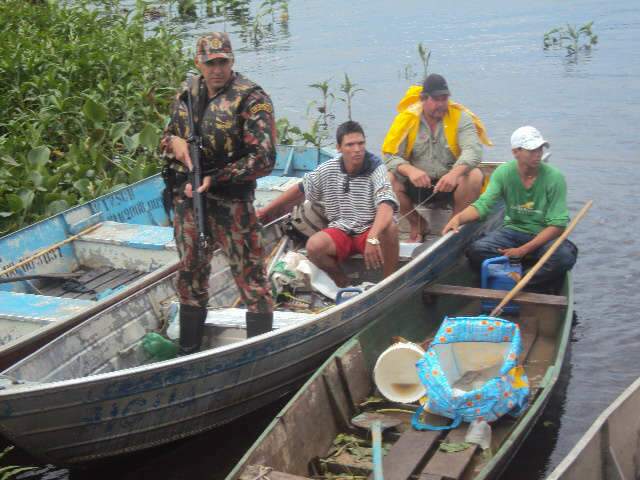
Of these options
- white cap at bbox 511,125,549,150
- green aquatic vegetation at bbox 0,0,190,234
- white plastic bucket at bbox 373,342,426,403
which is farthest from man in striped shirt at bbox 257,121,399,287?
green aquatic vegetation at bbox 0,0,190,234

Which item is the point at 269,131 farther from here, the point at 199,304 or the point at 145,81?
the point at 145,81

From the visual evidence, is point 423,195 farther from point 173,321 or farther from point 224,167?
point 224,167

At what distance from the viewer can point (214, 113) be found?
17.6ft

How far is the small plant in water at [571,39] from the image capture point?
61.1ft

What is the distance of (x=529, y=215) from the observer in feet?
22.5

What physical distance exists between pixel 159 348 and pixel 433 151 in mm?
2817

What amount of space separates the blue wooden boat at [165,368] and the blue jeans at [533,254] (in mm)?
235

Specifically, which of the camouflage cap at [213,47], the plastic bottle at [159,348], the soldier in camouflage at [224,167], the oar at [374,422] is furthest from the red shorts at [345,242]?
the camouflage cap at [213,47]

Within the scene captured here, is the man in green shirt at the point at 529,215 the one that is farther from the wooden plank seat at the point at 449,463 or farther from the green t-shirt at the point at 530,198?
the wooden plank seat at the point at 449,463

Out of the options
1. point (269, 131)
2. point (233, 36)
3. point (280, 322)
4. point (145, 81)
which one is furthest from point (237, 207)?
point (233, 36)

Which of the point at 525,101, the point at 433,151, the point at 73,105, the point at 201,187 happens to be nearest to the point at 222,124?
the point at 201,187

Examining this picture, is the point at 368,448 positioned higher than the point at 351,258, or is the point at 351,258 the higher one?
the point at 351,258

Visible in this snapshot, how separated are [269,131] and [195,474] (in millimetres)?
2309

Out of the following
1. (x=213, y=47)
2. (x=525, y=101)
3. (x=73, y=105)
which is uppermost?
(x=213, y=47)
